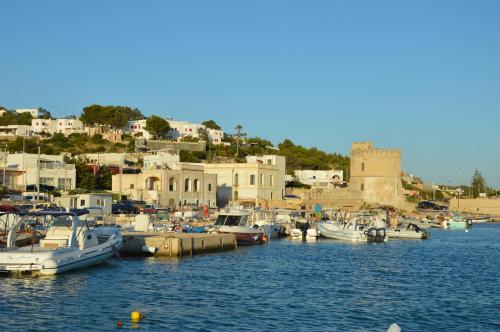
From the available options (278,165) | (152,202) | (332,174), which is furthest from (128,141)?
(152,202)

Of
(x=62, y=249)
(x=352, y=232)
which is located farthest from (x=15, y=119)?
(x=62, y=249)

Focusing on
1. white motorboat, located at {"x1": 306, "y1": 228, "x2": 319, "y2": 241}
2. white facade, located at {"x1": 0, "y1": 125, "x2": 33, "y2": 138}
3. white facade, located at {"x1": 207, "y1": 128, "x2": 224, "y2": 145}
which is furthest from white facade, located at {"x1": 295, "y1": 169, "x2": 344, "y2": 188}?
white motorboat, located at {"x1": 306, "y1": 228, "x2": 319, "y2": 241}

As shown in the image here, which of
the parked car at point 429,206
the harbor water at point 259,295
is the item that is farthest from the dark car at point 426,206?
the harbor water at point 259,295

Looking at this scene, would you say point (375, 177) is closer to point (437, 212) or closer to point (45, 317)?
point (437, 212)

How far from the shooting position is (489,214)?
13375 cm

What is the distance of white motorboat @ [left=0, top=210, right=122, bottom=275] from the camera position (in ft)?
102

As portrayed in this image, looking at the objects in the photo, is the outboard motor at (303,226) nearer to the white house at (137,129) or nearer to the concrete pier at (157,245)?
the concrete pier at (157,245)

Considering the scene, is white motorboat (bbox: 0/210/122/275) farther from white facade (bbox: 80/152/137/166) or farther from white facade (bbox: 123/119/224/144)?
white facade (bbox: 123/119/224/144)

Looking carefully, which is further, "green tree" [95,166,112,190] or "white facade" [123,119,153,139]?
"white facade" [123,119,153,139]

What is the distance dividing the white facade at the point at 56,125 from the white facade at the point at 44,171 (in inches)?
2554

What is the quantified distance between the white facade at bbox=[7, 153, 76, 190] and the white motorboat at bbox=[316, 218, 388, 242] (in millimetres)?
33714

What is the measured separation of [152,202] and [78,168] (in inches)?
546

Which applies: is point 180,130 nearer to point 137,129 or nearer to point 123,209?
point 137,129

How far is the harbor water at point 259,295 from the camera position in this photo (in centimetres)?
2338
